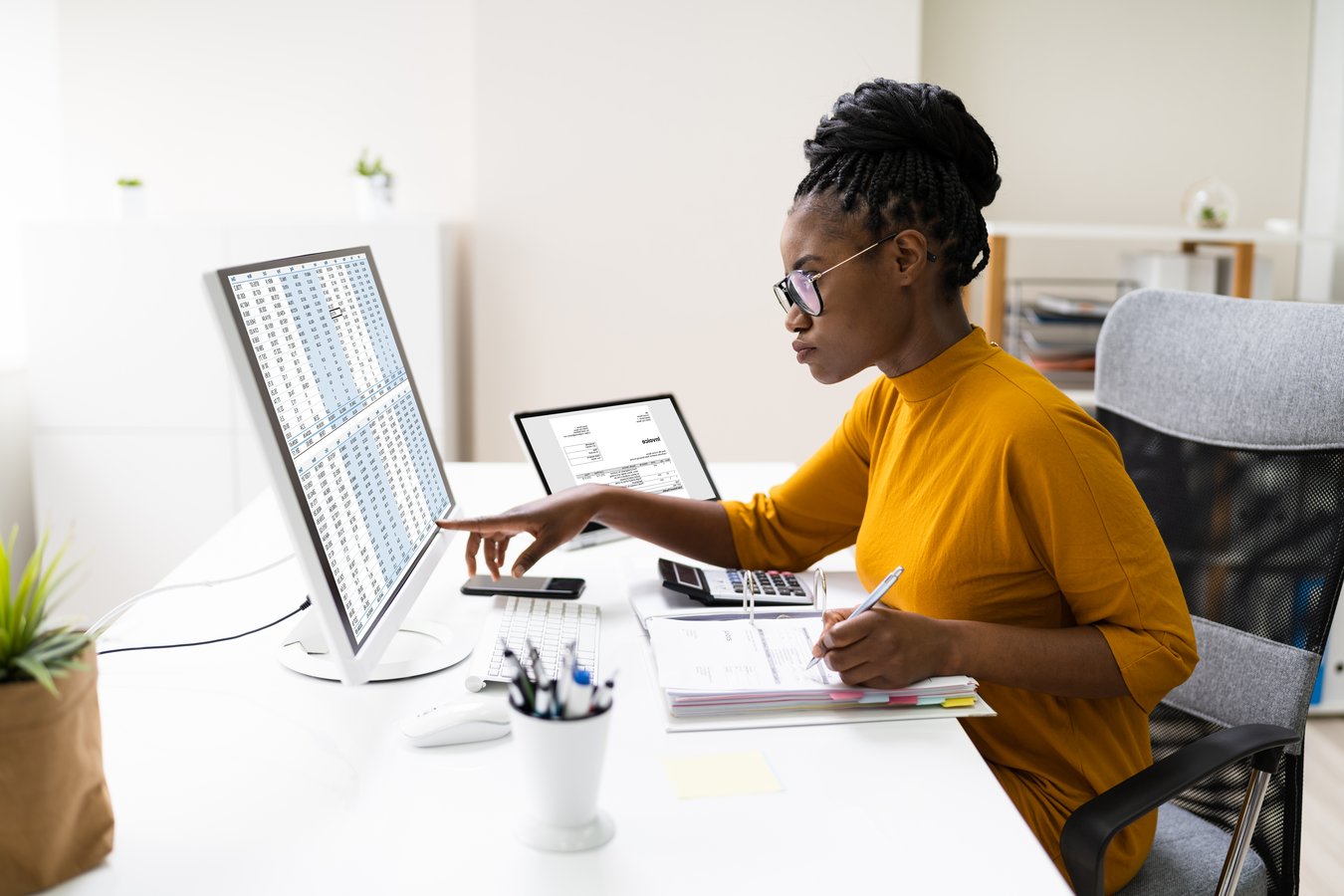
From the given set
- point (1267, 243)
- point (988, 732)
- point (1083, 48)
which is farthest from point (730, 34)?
point (988, 732)

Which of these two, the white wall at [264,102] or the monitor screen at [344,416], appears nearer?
the monitor screen at [344,416]

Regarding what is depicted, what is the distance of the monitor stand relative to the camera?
1265 millimetres

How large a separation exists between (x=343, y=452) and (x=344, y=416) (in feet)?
0.16

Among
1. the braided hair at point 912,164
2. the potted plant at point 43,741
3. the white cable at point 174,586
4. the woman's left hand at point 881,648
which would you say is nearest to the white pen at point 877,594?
the woman's left hand at point 881,648

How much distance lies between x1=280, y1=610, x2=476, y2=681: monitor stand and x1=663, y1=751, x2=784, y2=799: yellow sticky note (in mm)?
348

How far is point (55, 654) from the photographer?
836mm

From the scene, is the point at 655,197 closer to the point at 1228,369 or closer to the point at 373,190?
the point at 373,190

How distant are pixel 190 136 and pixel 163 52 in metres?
0.25

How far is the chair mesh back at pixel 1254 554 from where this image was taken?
136 cm

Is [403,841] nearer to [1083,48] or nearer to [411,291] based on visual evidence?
[411,291]

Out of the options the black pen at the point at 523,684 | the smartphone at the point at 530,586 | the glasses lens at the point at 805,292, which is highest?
the glasses lens at the point at 805,292

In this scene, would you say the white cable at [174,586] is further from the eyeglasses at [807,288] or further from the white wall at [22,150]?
the white wall at [22,150]

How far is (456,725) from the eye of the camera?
109 cm

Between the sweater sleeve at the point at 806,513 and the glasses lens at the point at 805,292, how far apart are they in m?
0.32
